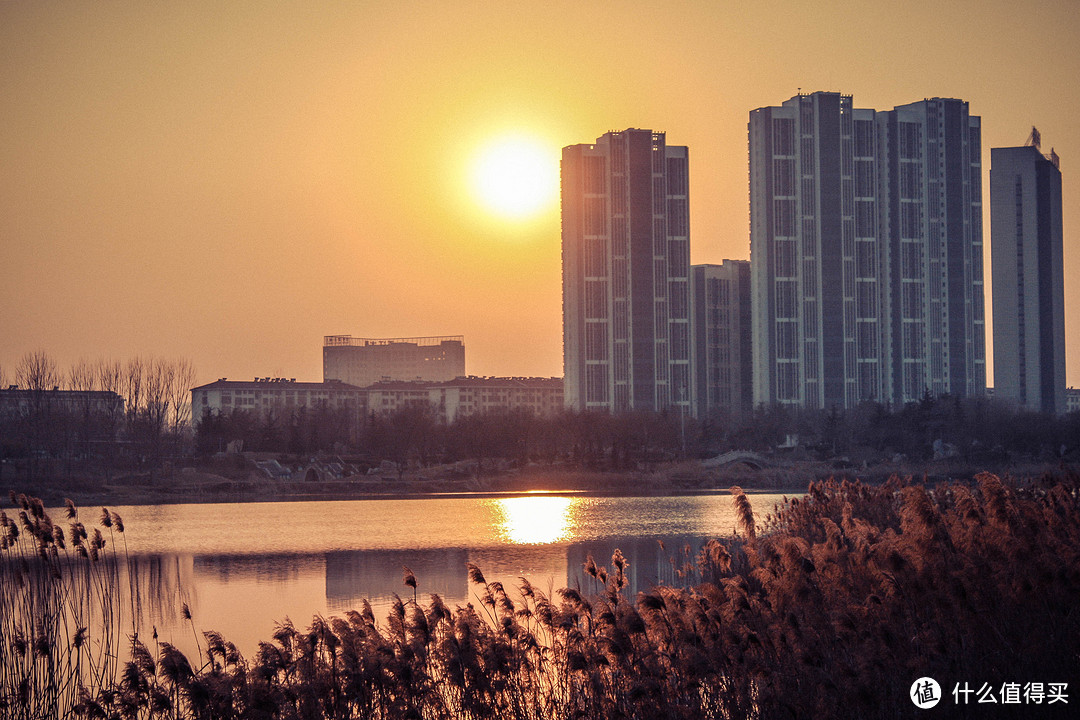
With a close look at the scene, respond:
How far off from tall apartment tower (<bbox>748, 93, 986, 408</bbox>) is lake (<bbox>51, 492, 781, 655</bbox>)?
52937 millimetres

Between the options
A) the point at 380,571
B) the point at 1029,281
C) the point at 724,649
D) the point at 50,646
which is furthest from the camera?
the point at 1029,281

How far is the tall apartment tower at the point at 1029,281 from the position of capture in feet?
368

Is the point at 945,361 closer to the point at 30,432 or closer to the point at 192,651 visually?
the point at 30,432

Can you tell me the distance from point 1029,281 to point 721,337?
3255 cm

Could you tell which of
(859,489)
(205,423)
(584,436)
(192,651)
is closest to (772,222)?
(584,436)

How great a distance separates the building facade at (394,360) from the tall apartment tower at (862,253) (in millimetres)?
85395

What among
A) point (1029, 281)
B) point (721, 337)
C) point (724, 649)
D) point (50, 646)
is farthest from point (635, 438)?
point (724, 649)

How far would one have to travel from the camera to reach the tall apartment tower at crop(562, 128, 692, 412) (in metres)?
101

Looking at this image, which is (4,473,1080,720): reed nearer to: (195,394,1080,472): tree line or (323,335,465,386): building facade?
(195,394,1080,472): tree line

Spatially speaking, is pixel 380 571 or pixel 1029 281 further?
pixel 1029 281

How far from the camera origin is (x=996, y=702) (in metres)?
7.40

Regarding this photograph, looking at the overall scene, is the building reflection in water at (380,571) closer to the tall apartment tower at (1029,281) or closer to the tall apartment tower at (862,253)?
the tall apartment tower at (862,253)

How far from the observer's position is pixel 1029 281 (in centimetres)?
11375

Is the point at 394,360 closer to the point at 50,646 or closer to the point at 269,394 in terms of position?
the point at 269,394
